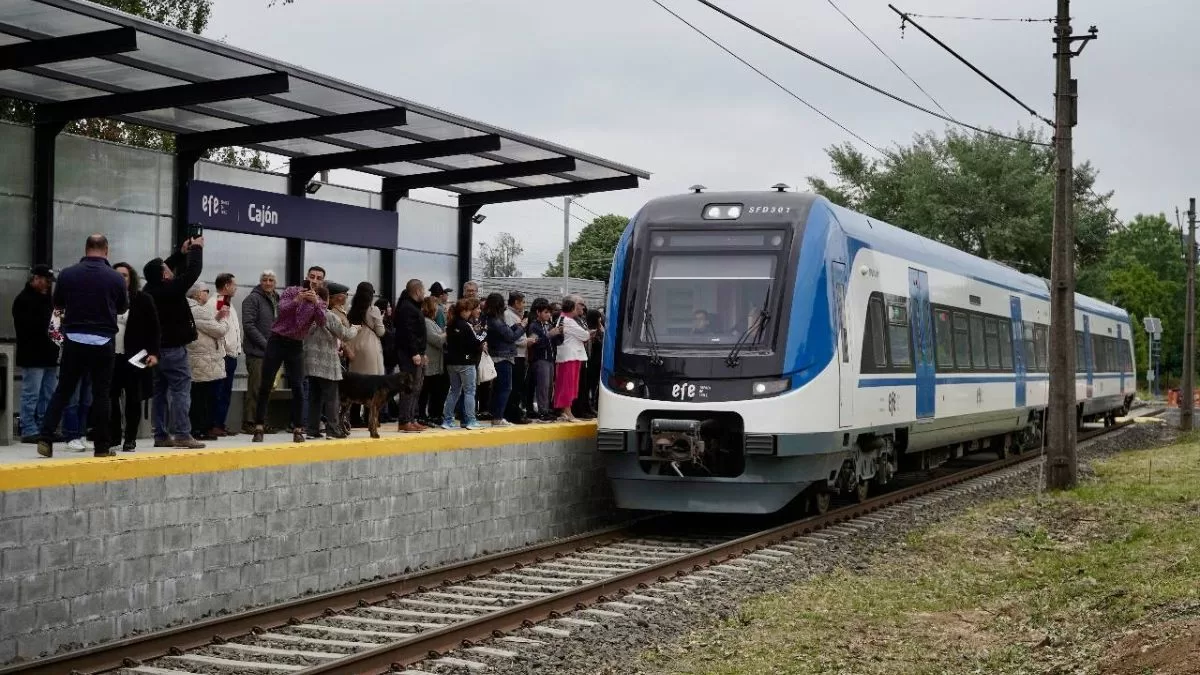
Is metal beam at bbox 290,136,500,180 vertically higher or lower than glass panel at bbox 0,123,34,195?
higher

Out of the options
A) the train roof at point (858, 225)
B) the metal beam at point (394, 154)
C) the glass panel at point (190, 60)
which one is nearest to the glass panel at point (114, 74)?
the glass panel at point (190, 60)

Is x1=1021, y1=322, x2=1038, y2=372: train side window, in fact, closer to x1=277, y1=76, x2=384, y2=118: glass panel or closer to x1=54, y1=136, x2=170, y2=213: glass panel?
x1=277, y1=76, x2=384, y2=118: glass panel

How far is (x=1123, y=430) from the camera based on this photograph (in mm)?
38344

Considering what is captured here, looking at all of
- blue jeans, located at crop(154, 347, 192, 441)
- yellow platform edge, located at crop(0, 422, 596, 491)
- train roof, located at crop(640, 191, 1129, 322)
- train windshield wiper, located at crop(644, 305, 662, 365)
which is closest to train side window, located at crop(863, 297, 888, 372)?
train roof, located at crop(640, 191, 1129, 322)

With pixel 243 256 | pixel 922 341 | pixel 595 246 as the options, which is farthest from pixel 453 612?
pixel 595 246

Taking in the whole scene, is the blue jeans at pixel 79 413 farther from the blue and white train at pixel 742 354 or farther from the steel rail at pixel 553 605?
the blue and white train at pixel 742 354

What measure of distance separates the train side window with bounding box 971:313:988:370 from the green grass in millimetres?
5024

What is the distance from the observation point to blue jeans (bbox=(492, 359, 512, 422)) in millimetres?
16562

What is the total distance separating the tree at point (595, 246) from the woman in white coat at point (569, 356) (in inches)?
2673

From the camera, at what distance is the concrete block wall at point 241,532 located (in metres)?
8.83

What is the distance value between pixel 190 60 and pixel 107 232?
10.5 feet

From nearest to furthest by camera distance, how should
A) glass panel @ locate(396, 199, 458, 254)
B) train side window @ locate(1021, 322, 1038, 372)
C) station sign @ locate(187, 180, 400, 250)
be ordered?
station sign @ locate(187, 180, 400, 250) < glass panel @ locate(396, 199, 458, 254) < train side window @ locate(1021, 322, 1038, 372)

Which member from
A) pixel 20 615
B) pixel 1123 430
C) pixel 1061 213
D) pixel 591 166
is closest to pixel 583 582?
pixel 20 615

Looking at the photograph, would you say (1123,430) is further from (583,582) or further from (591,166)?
(583,582)
